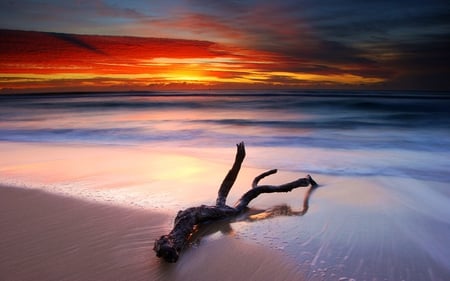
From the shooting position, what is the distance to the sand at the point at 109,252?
3.00 m

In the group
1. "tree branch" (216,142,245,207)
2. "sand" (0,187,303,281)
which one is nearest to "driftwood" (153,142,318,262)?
"tree branch" (216,142,245,207)

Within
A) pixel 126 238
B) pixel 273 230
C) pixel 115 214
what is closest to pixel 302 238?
pixel 273 230

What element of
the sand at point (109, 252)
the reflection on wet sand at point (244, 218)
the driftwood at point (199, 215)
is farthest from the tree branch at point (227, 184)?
the sand at point (109, 252)

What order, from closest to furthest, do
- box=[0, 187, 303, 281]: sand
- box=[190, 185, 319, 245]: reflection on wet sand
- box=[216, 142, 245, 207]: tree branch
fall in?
box=[0, 187, 303, 281]: sand
box=[190, 185, 319, 245]: reflection on wet sand
box=[216, 142, 245, 207]: tree branch

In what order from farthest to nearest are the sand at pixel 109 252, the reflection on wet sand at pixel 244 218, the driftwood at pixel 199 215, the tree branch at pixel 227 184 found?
the tree branch at pixel 227 184 → the reflection on wet sand at pixel 244 218 → the driftwood at pixel 199 215 → the sand at pixel 109 252

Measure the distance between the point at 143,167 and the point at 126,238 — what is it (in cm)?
412

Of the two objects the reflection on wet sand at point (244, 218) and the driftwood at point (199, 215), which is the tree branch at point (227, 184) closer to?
the driftwood at point (199, 215)

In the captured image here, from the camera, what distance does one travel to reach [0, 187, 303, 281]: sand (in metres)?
3.00

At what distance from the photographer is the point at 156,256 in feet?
10.7

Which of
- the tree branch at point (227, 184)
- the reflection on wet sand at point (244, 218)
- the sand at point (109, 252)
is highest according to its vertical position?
the tree branch at point (227, 184)

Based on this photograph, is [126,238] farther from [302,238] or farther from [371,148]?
[371,148]

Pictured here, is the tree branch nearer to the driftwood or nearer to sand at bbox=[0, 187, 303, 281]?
the driftwood

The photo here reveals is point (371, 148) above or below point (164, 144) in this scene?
above

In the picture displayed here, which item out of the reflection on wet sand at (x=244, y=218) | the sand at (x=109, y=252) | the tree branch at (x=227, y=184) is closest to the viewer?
the sand at (x=109, y=252)
